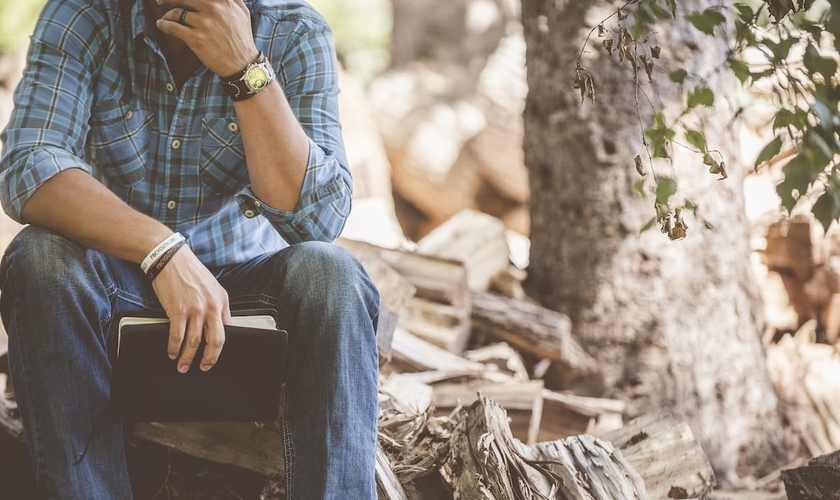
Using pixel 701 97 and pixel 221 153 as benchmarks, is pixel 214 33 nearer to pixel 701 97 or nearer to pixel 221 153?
pixel 221 153

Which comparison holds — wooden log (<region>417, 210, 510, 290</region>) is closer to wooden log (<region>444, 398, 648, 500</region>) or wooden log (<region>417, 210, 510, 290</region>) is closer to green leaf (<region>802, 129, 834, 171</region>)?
wooden log (<region>444, 398, 648, 500</region>)

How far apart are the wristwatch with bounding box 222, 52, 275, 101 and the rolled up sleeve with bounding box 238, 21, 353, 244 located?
176 millimetres

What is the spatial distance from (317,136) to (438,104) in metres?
6.56

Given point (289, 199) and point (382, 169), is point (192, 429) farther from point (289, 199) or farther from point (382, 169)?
point (382, 169)

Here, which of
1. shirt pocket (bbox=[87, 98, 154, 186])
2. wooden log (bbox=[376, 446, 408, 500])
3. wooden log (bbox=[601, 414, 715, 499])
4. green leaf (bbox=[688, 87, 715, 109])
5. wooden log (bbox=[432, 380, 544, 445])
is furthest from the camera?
wooden log (bbox=[432, 380, 544, 445])

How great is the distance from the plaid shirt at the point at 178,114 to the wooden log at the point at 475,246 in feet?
5.67

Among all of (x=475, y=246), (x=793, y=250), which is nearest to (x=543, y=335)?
(x=475, y=246)

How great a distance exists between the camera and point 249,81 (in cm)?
174

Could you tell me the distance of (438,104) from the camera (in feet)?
27.4

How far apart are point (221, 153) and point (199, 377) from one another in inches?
23.2

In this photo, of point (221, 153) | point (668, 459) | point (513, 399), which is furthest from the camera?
point (513, 399)

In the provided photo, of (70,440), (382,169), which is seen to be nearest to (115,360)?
(70,440)

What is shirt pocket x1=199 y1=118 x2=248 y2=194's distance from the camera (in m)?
1.96

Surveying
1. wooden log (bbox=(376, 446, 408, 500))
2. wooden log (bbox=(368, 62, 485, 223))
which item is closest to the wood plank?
wooden log (bbox=(376, 446, 408, 500))
